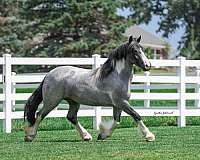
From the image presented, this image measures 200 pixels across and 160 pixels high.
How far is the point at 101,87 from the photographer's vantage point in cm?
1162

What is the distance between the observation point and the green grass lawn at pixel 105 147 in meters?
9.22

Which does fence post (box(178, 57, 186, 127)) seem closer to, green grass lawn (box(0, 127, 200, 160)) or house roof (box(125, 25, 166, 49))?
green grass lawn (box(0, 127, 200, 160))

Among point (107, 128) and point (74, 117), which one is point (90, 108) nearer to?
point (74, 117)

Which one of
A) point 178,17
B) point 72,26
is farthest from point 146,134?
point 178,17

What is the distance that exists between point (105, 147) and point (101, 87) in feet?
4.89

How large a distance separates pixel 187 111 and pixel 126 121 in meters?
1.54

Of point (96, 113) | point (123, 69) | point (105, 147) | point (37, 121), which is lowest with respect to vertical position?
point (96, 113)

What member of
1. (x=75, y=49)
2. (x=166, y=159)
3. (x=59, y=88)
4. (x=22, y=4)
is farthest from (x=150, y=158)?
(x=22, y=4)

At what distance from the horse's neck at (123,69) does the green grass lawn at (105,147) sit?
112 cm

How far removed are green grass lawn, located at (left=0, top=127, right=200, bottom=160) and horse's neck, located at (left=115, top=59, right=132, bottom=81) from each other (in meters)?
1.12

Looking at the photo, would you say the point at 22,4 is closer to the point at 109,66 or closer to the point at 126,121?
the point at 126,121

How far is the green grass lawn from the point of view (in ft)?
30.2

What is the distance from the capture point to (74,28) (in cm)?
4381

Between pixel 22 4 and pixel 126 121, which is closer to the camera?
pixel 126 121
